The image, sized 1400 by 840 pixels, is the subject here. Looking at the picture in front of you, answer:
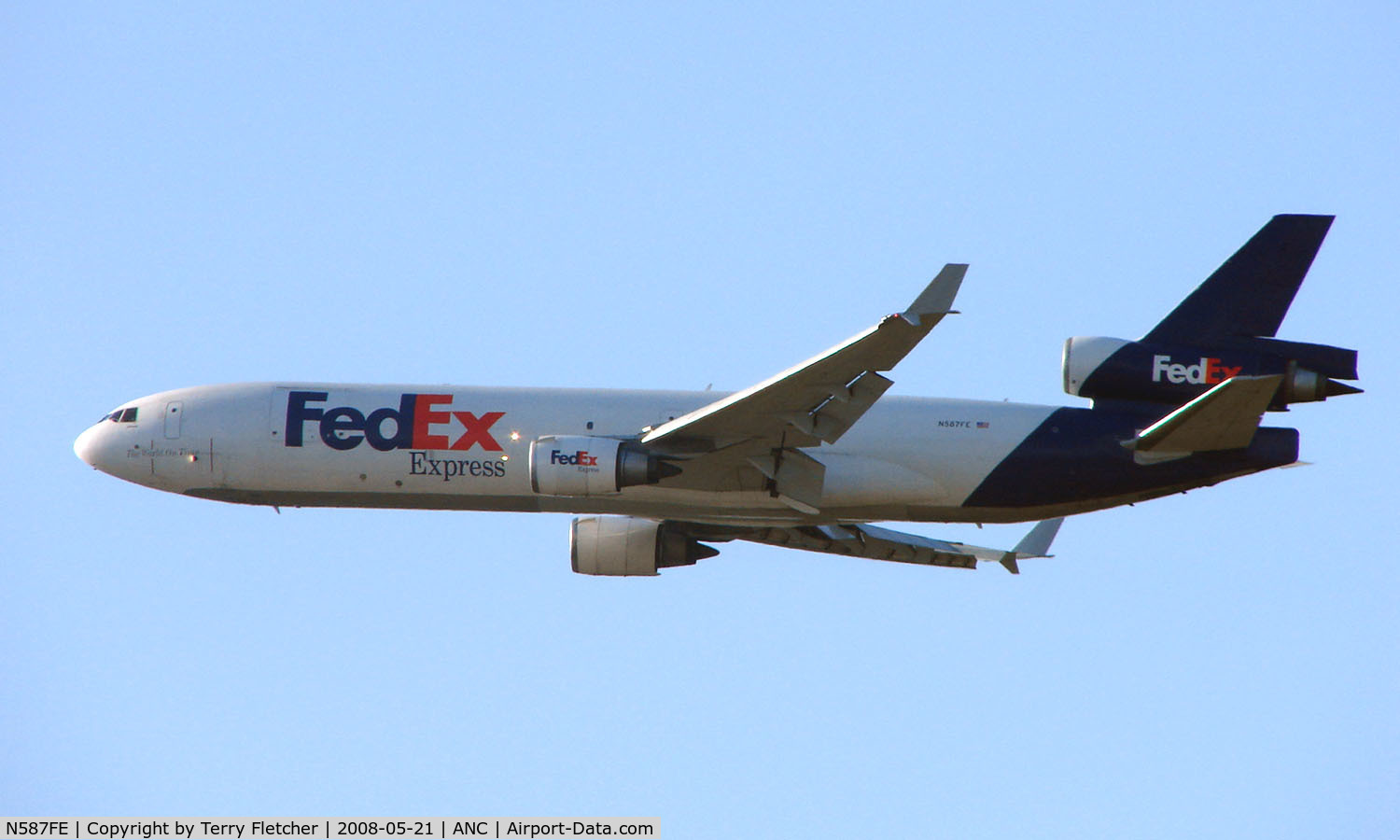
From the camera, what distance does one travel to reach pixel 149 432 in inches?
1393

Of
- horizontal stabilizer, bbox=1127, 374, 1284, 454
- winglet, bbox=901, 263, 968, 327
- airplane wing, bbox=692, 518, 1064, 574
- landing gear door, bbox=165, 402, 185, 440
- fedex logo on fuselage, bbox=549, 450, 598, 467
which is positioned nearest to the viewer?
winglet, bbox=901, 263, 968, 327

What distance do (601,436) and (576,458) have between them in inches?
84.8

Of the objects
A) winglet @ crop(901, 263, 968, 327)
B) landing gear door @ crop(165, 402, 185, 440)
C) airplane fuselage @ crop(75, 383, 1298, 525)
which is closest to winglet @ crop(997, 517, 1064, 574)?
airplane fuselage @ crop(75, 383, 1298, 525)

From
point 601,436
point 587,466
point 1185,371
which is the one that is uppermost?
point 1185,371

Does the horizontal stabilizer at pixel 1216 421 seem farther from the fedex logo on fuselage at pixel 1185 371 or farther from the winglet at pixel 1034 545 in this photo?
the winglet at pixel 1034 545

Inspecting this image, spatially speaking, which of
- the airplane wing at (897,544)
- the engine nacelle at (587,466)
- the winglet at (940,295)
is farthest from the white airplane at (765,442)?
the winglet at (940,295)

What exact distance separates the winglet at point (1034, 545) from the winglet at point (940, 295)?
37.9ft

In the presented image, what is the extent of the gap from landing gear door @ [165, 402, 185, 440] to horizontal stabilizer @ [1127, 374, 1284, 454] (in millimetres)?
18539

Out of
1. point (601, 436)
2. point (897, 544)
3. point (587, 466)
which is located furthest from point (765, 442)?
point (897, 544)

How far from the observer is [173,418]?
3534 cm

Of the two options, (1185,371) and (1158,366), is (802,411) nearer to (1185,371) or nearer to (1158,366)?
(1158,366)

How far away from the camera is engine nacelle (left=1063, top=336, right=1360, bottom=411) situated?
32531mm

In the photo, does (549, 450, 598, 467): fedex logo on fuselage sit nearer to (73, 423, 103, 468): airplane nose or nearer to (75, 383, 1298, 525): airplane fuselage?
(75, 383, 1298, 525): airplane fuselage

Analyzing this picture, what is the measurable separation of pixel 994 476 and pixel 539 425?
8.69 meters
